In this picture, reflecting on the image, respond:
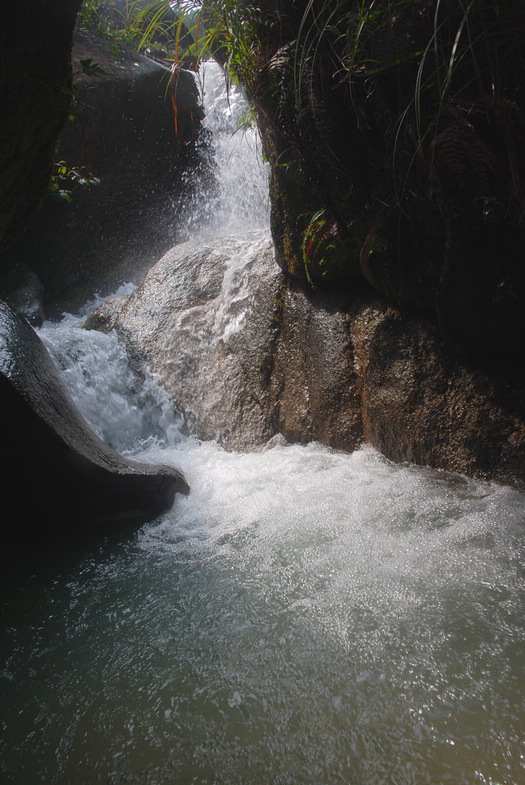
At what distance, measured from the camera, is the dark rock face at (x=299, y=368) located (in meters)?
2.49

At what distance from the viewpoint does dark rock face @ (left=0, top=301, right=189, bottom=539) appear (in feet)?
7.32

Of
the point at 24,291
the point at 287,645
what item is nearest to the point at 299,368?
the point at 287,645

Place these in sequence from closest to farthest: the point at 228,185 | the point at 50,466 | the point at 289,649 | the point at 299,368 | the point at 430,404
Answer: the point at 289,649
the point at 50,466
the point at 430,404
the point at 299,368
the point at 228,185

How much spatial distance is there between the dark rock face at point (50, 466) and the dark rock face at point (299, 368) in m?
1.19

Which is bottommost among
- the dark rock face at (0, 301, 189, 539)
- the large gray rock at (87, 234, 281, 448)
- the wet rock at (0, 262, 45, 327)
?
the dark rock face at (0, 301, 189, 539)

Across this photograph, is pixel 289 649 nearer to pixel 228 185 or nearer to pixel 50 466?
pixel 50 466

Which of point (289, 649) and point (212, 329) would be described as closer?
point (289, 649)

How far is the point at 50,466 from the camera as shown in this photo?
232cm

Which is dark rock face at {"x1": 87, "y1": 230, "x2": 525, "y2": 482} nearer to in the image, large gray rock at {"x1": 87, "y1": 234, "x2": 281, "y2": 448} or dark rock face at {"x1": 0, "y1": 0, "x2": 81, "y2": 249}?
large gray rock at {"x1": 87, "y1": 234, "x2": 281, "y2": 448}

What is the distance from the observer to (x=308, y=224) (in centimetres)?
339

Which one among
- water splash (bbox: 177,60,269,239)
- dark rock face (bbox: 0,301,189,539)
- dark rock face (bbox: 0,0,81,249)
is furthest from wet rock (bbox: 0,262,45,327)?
dark rock face (bbox: 0,0,81,249)

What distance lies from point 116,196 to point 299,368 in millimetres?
6176

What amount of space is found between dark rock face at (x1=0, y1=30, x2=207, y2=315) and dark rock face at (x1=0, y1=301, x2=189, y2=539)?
547cm

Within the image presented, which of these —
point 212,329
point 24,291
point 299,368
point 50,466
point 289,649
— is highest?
point 24,291
